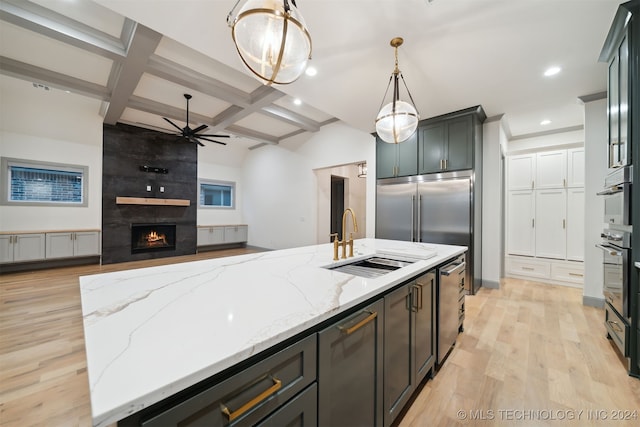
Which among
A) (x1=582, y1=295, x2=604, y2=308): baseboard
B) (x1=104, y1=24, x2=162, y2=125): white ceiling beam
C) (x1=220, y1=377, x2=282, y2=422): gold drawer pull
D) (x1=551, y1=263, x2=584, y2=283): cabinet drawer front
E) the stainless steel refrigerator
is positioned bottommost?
(x1=582, y1=295, x2=604, y2=308): baseboard

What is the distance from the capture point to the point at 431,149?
4148mm

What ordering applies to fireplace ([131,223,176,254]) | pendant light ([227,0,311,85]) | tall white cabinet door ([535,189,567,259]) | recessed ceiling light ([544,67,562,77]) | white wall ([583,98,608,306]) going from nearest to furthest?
pendant light ([227,0,311,85]) < recessed ceiling light ([544,67,562,77]) < white wall ([583,98,608,306]) < tall white cabinet door ([535,189,567,259]) < fireplace ([131,223,176,254])

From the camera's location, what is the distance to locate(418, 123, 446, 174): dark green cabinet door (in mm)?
4043

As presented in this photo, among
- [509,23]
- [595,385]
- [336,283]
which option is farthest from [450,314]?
[509,23]

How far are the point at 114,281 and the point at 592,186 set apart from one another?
Answer: 16.7ft

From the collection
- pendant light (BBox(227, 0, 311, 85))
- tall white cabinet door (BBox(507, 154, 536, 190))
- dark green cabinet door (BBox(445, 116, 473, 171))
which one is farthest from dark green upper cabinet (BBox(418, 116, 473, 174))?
pendant light (BBox(227, 0, 311, 85))

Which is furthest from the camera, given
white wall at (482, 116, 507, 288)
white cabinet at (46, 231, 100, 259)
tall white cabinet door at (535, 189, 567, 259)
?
white cabinet at (46, 231, 100, 259)

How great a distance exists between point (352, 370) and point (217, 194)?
8002mm

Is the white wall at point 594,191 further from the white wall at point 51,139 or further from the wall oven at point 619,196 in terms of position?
the white wall at point 51,139

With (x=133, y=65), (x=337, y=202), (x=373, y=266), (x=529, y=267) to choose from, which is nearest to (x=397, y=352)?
(x=373, y=266)

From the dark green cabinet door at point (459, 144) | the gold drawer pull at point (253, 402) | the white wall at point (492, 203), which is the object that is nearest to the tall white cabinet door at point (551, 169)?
the white wall at point (492, 203)

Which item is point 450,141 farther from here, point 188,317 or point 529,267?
point 188,317

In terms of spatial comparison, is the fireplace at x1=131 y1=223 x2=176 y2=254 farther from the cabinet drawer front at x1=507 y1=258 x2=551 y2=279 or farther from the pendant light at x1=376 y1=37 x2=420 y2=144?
the cabinet drawer front at x1=507 y1=258 x2=551 y2=279

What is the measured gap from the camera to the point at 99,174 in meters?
5.77
